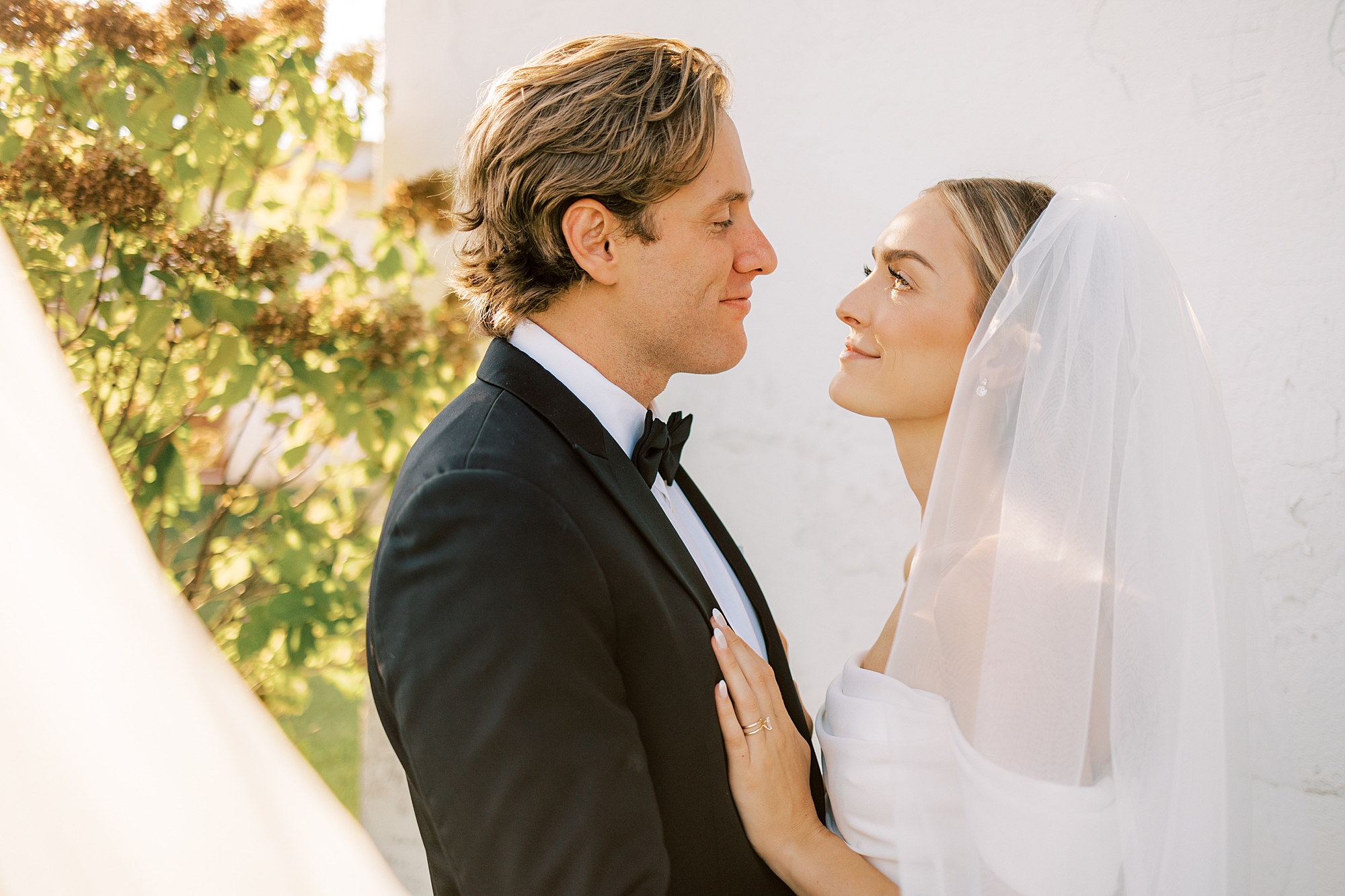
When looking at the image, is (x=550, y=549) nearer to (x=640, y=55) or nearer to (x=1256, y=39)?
(x=640, y=55)

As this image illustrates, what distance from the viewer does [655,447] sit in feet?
5.90

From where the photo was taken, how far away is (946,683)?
1645 mm

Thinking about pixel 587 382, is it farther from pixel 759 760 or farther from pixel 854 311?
pixel 759 760

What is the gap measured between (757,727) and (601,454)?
542 mm

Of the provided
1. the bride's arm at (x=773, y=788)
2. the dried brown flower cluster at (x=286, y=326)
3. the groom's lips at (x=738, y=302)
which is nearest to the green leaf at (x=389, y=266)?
the dried brown flower cluster at (x=286, y=326)

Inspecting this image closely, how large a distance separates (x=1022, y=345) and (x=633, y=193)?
796 millimetres

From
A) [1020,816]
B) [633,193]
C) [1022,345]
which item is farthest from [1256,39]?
[1020,816]

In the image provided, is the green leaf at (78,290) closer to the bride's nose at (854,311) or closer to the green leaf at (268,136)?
the green leaf at (268,136)

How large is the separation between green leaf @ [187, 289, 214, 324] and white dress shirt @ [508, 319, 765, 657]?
1.42 metres

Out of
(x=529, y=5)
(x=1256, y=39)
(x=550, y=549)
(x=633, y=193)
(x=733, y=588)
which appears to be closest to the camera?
(x=550, y=549)

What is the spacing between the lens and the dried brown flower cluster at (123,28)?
2654mm

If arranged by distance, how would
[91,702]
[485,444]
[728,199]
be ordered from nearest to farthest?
[91,702]
[485,444]
[728,199]

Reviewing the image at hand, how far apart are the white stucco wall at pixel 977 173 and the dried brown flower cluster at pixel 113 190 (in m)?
1.28

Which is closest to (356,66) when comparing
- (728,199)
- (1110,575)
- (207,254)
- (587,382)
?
(207,254)
